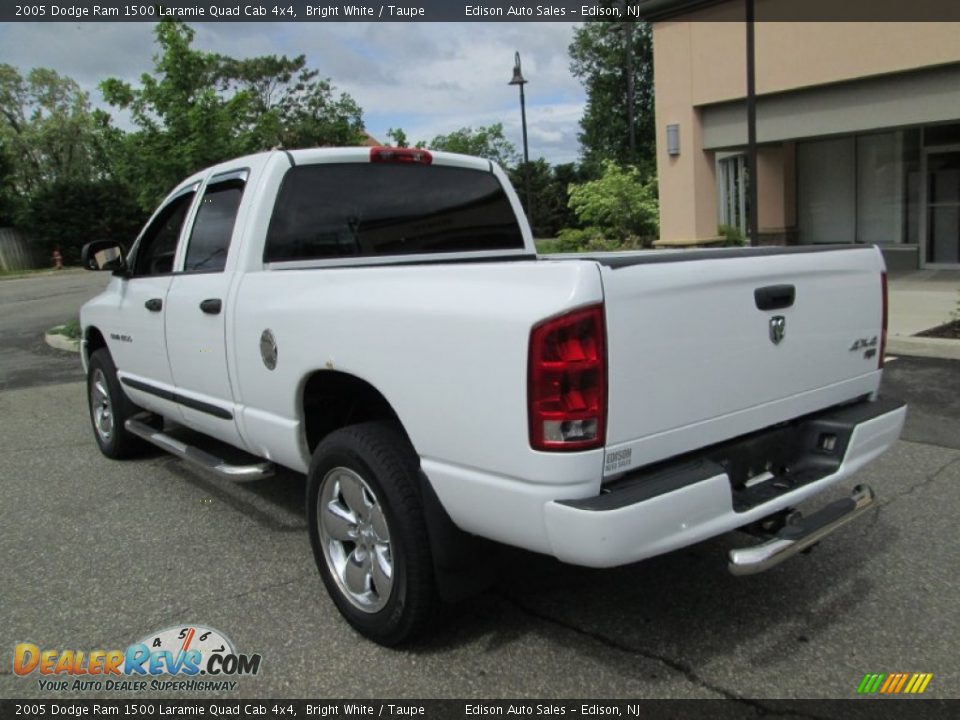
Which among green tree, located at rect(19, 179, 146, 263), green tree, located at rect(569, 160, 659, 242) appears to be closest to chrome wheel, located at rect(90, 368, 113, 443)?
green tree, located at rect(569, 160, 659, 242)

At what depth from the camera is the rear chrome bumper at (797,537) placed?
2.57m

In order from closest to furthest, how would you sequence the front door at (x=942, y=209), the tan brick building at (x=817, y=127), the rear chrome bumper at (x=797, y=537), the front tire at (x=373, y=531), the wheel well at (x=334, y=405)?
the rear chrome bumper at (x=797, y=537)
the front tire at (x=373, y=531)
the wheel well at (x=334, y=405)
the tan brick building at (x=817, y=127)
the front door at (x=942, y=209)

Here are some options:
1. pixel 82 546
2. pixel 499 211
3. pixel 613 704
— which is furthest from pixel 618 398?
pixel 82 546

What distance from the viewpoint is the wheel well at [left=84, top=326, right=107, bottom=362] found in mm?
5945

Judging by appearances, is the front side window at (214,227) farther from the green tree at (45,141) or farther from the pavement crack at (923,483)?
the green tree at (45,141)

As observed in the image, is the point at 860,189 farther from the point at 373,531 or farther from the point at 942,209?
the point at 373,531

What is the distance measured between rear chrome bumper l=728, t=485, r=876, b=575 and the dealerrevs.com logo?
6.04 feet

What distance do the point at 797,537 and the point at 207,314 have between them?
9.53 ft

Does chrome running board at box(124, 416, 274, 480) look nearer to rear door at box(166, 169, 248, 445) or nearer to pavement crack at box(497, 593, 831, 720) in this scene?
rear door at box(166, 169, 248, 445)

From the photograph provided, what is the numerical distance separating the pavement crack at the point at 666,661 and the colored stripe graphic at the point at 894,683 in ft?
0.84

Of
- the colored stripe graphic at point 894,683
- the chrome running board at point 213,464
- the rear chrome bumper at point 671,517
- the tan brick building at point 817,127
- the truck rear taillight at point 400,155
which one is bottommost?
the colored stripe graphic at point 894,683

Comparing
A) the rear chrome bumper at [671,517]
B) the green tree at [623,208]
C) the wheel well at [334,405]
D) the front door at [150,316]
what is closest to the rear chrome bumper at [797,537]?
the rear chrome bumper at [671,517]

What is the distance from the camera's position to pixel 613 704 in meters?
2.66

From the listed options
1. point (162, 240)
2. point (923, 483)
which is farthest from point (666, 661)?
point (162, 240)
